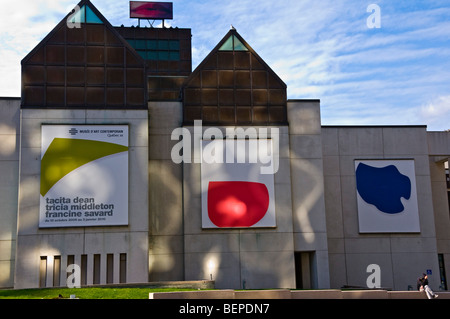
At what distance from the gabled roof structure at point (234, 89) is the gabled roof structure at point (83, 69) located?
13.0 feet

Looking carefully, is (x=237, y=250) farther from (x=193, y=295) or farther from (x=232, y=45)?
(x=232, y=45)

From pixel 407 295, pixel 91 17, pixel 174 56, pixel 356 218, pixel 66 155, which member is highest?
pixel 174 56

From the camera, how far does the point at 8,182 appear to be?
127 feet

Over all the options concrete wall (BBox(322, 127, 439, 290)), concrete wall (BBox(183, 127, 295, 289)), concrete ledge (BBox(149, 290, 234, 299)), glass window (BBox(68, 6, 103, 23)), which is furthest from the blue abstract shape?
glass window (BBox(68, 6, 103, 23))

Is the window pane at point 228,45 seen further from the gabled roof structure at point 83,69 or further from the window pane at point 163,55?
the window pane at point 163,55

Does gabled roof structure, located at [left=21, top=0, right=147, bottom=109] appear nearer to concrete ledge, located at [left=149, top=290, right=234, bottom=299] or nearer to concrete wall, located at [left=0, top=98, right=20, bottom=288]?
concrete wall, located at [left=0, top=98, right=20, bottom=288]

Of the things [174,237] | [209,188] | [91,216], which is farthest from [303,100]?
[91,216]

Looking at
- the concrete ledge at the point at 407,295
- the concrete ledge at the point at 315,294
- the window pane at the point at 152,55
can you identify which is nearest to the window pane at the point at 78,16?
the concrete ledge at the point at 315,294

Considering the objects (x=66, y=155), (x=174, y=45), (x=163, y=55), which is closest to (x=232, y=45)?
(x=66, y=155)

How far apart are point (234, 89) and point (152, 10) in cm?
4010

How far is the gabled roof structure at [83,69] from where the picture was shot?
1515 inches

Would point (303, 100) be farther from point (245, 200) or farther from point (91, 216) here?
point (91, 216)

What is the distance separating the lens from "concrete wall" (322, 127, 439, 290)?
43500 mm

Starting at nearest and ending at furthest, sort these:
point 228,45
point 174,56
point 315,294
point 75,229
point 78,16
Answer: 1. point 315,294
2. point 75,229
3. point 78,16
4. point 228,45
5. point 174,56
